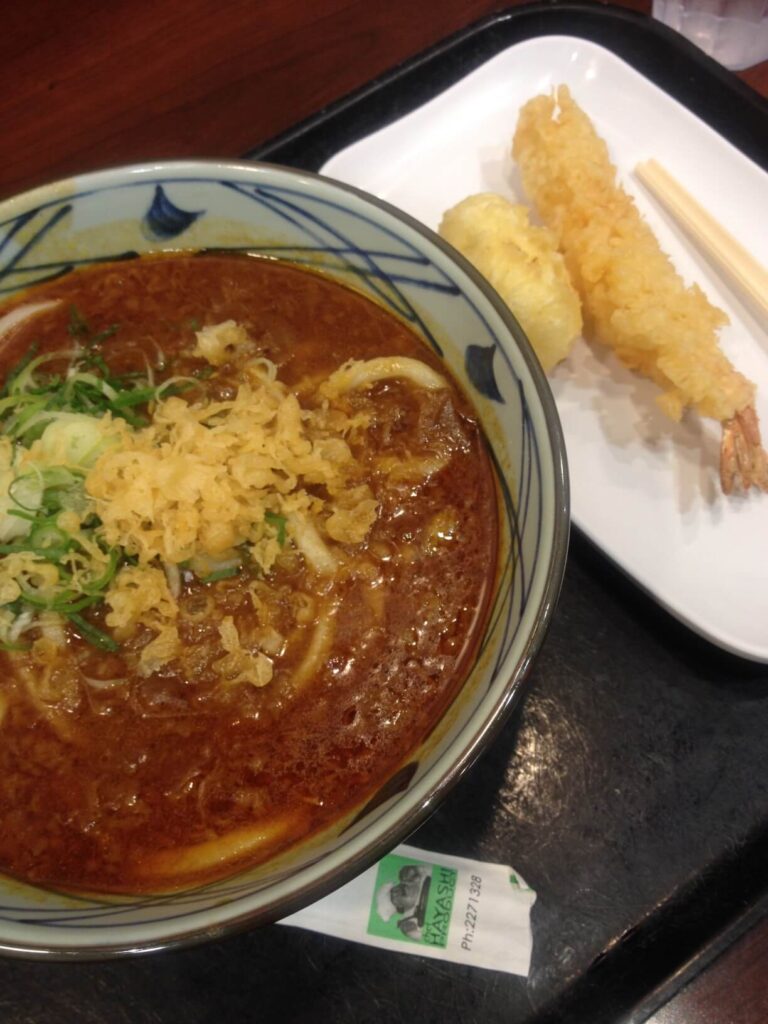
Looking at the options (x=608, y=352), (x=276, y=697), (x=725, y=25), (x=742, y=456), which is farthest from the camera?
(x=725, y=25)

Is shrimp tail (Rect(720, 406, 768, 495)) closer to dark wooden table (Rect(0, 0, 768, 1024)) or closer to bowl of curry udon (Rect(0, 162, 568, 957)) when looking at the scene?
bowl of curry udon (Rect(0, 162, 568, 957))

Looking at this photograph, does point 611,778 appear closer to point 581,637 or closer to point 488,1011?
point 581,637

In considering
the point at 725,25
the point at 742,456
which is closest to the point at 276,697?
the point at 742,456

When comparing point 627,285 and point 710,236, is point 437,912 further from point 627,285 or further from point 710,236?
point 710,236

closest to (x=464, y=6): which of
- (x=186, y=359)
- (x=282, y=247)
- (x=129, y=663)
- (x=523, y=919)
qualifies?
(x=282, y=247)

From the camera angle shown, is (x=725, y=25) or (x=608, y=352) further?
(x=725, y=25)

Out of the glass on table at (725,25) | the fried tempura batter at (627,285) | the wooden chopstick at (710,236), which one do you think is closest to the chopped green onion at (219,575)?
the fried tempura batter at (627,285)

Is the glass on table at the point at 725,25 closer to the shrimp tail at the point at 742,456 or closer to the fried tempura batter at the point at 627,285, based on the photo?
the fried tempura batter at the point at 627,285
